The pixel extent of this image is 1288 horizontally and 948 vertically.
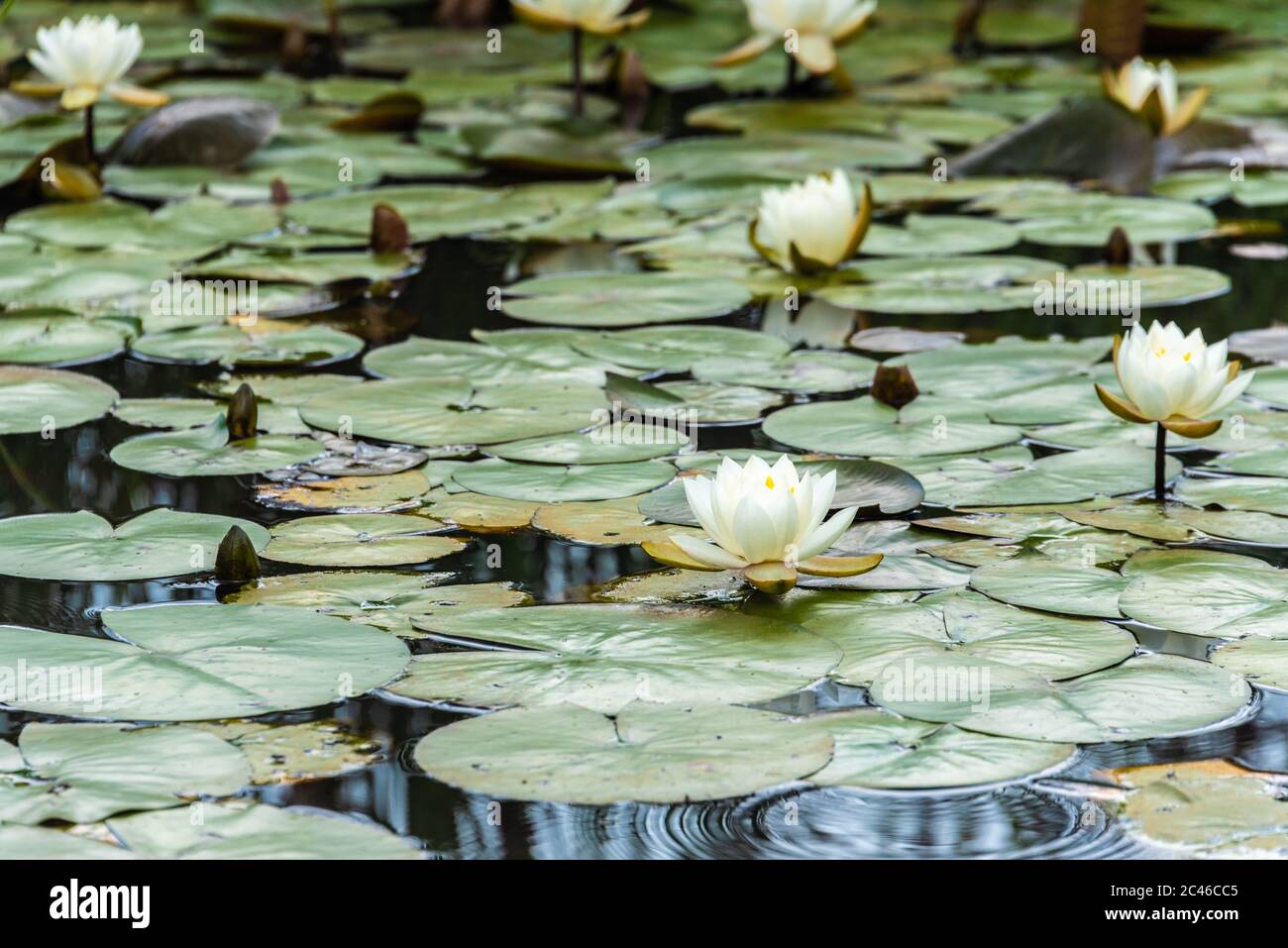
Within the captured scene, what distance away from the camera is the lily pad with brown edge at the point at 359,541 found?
8.14 ft

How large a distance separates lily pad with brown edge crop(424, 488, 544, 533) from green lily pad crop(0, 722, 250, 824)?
763 millimetres

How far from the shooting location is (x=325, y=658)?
2131 mm

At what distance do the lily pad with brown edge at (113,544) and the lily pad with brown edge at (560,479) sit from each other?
396 mm

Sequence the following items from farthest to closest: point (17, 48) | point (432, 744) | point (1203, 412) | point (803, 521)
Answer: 1. point (17, 48)
2. point (1203, 412)
3. point (803, 521)
4. point (432, 744)

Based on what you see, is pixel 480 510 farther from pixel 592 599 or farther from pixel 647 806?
pixel 647 806

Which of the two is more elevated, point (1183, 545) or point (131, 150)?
point (131, 150)

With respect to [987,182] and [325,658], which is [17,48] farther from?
[325,658]

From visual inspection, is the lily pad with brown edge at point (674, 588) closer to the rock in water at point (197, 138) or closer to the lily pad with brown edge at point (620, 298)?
the lily pad with brown edge at point (620, 298)

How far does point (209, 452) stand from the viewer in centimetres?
293

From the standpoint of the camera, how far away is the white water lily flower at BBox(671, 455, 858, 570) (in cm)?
227

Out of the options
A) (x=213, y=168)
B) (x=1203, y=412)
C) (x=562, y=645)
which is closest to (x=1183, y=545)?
(x=1203, y=412)

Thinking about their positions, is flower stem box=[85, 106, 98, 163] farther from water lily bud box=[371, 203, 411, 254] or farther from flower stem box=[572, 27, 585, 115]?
flower stem box=[572, 27, 585, 115]

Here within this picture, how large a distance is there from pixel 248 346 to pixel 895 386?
4.54 ft
